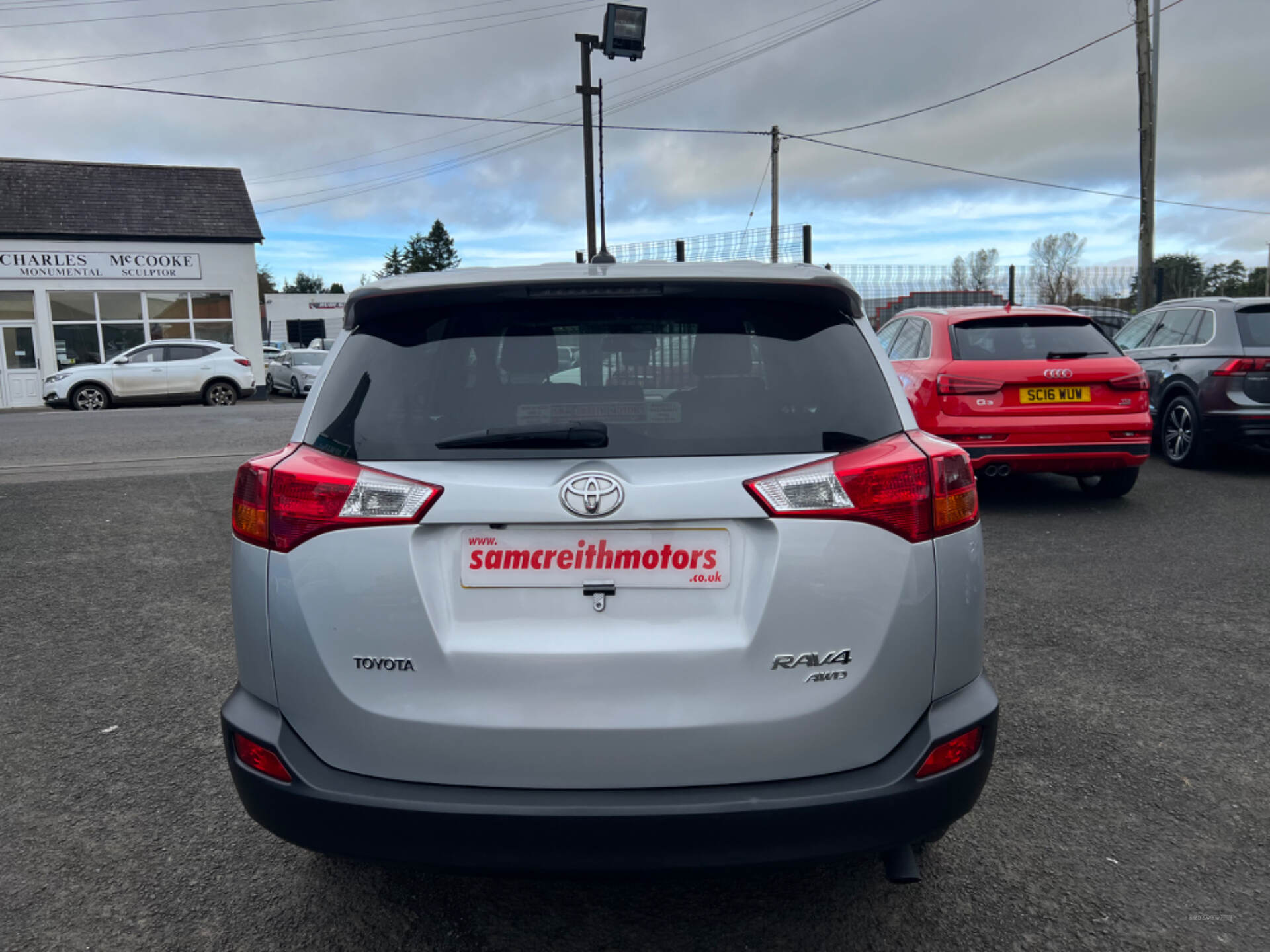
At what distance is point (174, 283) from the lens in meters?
30.2

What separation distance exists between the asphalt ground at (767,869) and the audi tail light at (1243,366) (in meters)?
3.74

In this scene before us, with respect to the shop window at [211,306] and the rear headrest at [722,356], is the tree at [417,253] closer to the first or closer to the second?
the shop window at [211,306]

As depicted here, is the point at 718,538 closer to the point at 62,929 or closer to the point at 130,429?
the point at 62,929

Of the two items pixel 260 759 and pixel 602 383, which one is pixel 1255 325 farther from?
pixel 260 759

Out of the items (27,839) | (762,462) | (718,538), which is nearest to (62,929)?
(27,839)

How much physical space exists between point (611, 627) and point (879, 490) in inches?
24.6

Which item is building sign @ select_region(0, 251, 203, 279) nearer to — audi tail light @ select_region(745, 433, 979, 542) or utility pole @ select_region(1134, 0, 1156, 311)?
utility pole @ select_region(1134, 0, 1156, 311)

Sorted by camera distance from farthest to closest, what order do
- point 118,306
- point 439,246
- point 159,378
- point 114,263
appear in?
point 439,246 < point 118,306 < point 114,263 < point 159,378

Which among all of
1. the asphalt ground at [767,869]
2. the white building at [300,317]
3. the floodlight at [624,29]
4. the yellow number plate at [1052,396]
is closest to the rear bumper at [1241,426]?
the yellow number plate at [1052,396]

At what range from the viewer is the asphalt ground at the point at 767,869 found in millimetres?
2445

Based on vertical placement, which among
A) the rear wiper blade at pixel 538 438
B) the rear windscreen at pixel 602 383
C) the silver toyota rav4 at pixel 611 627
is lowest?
the silver toyota rav4 at pixel 611 627

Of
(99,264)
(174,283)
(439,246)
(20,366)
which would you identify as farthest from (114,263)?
(439,246)

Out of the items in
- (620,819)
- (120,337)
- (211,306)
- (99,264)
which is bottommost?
(620,819)

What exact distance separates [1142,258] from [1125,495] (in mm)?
12053
